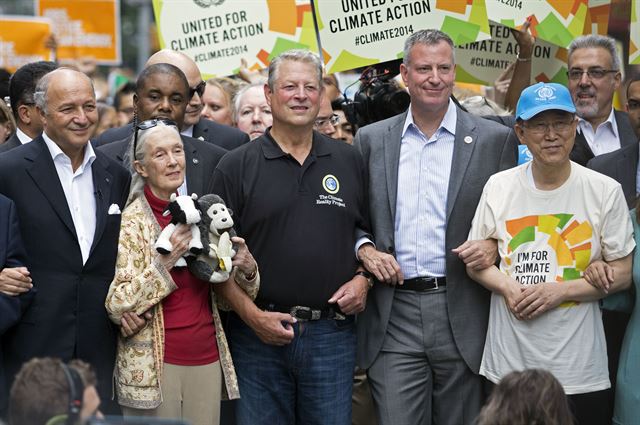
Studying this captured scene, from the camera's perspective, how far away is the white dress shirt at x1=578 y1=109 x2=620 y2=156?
7585 mm

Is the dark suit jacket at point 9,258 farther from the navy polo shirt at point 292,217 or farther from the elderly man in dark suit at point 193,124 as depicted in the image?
the elderly man in dark suit at point 193,124

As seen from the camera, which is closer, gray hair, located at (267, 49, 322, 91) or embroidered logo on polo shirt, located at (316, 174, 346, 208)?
embroidered logo on polo shirt, located at (316, 174, 346, 208)

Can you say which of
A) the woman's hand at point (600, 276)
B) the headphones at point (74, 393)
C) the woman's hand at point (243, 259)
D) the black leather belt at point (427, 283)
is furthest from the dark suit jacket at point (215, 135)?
the headphones at point (74, 393)

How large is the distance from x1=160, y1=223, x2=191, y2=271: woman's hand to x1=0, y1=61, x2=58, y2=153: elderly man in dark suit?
1660 millimetres

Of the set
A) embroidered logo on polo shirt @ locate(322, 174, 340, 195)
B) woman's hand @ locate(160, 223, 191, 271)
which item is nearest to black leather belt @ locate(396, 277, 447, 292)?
embroidered logo on polo shirt @ locate(322, 174, 340, 195)

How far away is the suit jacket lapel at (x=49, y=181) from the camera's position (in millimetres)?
5793

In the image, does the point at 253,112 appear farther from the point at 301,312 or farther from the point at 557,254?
the point at 557,254

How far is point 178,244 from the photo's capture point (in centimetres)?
578

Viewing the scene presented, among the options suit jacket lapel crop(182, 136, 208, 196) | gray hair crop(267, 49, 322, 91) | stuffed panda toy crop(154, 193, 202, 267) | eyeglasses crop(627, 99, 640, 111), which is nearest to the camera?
stuffed panda toy crop(154, 193, 202, 267)

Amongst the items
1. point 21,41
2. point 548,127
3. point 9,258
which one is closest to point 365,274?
point 548,127

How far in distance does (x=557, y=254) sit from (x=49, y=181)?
2.56 m

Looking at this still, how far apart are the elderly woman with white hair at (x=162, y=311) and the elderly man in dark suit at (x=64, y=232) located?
94 mm

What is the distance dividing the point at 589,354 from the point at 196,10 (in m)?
4.33

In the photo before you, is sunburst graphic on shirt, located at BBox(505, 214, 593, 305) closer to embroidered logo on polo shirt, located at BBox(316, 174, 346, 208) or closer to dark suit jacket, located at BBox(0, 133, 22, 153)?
embroidered logo on polo shirt, located at BBox(316, 174, 346, 208)
